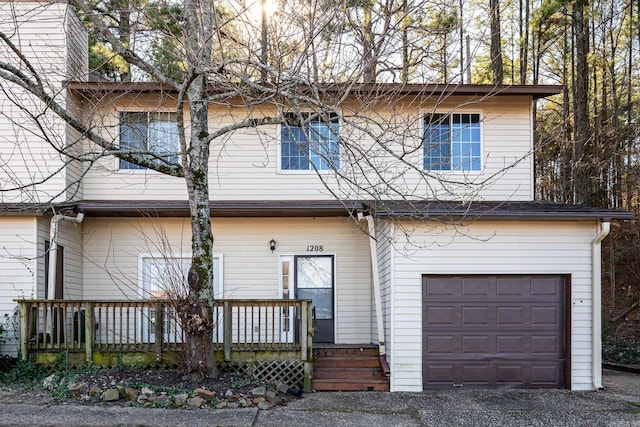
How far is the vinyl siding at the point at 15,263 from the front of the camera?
34.5 feet

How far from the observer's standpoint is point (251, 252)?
12.1m

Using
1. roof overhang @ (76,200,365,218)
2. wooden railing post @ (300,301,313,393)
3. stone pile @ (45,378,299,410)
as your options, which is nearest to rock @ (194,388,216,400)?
stone pile @ (45,378,299,410)

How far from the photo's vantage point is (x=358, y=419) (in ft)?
25.9

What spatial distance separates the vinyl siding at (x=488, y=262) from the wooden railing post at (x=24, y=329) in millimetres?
5799

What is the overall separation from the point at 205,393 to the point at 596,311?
20.2 ft

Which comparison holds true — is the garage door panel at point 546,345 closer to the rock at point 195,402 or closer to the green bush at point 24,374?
the rock at point 195,402

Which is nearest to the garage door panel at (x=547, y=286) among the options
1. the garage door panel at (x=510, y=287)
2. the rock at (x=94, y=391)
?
the garage door panel at (x=510, y=287)

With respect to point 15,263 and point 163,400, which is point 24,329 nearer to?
point 15,263

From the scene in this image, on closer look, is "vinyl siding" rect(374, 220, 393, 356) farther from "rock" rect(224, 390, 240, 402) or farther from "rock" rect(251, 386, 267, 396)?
"rock" rect(224, 390, 240, 402)

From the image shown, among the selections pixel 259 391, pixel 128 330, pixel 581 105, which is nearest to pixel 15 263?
pixel 128 330

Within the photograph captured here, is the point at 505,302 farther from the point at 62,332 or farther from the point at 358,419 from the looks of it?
the point at 62,332

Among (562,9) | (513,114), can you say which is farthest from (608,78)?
(513,114)

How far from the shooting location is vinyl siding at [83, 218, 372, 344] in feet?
39.4

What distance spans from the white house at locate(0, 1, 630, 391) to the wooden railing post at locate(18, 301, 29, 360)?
67 cm
